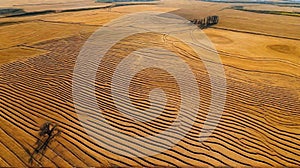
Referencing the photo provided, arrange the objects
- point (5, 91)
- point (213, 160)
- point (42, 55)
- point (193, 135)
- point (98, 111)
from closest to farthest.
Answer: point (213, 160) < point (193, 135) < point (98, 111) < point (5, 91) < point (42, 55)

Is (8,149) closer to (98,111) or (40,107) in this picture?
(40,107)

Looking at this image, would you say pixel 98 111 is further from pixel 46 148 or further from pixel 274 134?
pixel 274 134

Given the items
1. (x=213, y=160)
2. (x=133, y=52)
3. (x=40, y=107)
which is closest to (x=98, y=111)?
(x=40, y=107)

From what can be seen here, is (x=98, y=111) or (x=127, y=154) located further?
(x=98, y=111)

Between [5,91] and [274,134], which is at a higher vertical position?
[5,91]

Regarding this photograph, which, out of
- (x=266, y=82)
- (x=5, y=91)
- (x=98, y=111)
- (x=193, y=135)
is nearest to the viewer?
(x=193, y=135)

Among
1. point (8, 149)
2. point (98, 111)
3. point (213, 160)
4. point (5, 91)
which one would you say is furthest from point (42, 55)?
point (213, 160)
